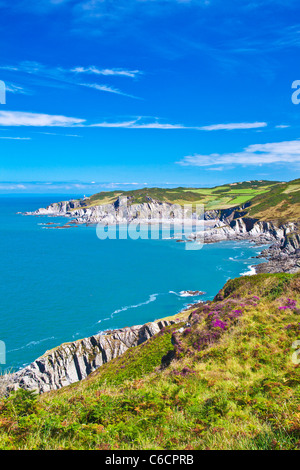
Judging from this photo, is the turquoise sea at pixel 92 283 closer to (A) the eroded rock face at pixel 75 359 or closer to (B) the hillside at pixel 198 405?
(A) the eroded rock face at pixel 75 359

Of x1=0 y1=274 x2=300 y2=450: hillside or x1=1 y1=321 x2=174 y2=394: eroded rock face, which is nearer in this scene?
x1=0 y1=274 x2=300 y2=450: hillside

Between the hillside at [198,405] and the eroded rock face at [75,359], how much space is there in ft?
61.4

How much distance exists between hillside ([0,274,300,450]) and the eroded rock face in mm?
18728

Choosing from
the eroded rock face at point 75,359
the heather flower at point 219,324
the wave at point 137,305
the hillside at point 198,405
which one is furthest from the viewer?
the wave at point 137,305

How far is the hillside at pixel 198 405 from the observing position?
22.6ft

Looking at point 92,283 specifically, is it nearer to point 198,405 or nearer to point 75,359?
point 75,359

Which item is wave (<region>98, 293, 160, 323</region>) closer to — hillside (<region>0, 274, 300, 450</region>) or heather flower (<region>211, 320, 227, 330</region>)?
heather flower (<region>211, 320, 227, 330</region>)

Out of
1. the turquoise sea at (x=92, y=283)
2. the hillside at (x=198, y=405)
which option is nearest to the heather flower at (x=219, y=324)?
the hillside at (x=198, y=405)

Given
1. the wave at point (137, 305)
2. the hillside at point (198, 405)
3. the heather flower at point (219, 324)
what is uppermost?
the hillside at point (198, 405)

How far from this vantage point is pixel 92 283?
74.1 metres

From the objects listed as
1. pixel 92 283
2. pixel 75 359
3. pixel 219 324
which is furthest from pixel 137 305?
pixel 219 324

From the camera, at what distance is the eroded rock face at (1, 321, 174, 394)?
31.8m

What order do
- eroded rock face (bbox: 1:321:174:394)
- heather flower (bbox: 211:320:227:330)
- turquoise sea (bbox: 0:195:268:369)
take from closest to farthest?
heather flower (bbox: 211:320:227:330)
eroded rock face (bbox: 1:321:174:394)
turquoise sea (bbox: 0:195:268:369)

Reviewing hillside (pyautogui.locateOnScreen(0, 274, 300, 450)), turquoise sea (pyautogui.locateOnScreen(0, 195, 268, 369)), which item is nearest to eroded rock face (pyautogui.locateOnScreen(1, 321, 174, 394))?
turquoise sea (pyautogui.locateOnScreen(0, 195, 268, 369))
